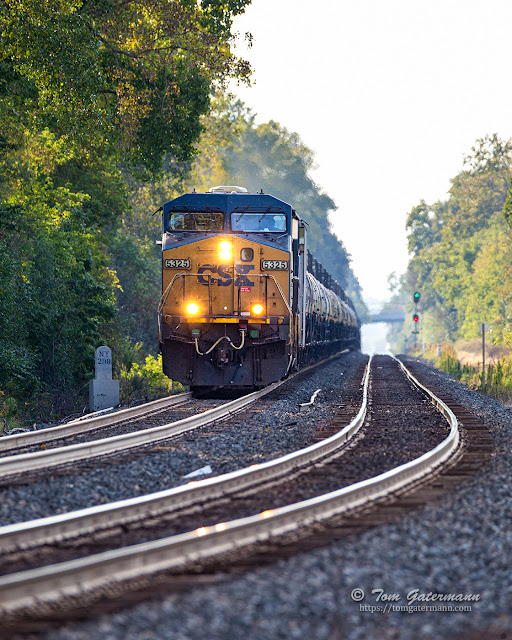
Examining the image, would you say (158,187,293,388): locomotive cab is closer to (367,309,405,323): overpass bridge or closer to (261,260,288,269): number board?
(261,260,288,269): number board

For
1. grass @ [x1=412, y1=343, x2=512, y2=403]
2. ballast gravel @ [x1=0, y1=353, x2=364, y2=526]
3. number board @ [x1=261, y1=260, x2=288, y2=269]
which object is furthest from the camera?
grass @ [x1=412, y1=343, x2=512, y2=403]

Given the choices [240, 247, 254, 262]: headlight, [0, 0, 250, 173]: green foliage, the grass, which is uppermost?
[0, 0, 250, 173]: green foliage

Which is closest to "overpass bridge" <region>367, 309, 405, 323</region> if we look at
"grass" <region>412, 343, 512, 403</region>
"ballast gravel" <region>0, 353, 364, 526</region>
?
"grass" <region>412, 343, 512, 403</region>

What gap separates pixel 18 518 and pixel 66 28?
33.8ft

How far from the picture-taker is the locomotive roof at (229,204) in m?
14.8

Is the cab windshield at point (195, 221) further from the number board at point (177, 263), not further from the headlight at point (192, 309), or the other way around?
the headlight at point (192, 309)

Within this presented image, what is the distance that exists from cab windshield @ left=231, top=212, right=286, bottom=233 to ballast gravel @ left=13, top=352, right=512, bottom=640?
32.8ft

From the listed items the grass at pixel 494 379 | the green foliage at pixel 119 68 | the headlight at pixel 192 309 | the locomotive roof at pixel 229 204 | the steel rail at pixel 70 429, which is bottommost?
the grass at pixel 494 379

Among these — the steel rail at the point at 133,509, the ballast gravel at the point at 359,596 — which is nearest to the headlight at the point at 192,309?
the steel rail at the point at 133,509

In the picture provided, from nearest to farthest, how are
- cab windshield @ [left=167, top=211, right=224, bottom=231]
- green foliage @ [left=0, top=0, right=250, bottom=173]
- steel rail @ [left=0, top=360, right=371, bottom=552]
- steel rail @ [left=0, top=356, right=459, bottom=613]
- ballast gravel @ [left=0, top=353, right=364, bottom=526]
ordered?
steel rail @ [left=0, top=356, right=459, bottom=613], steel rail @ [left=0, top=360, right=371, bottom=552], ballast gravel @ [left=0, top=353, right=364, bottom=526], green foliage @ [left=0, top=0, right=250, bottom=173], cab windshield @ [left=167, top=211, right=224, bottom=231]

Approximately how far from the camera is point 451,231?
81.9 m

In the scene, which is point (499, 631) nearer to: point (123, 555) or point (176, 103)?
point (123, 555)

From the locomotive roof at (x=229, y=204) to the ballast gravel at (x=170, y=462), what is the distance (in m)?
4.31

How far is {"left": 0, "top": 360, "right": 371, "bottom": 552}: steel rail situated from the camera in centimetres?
478
